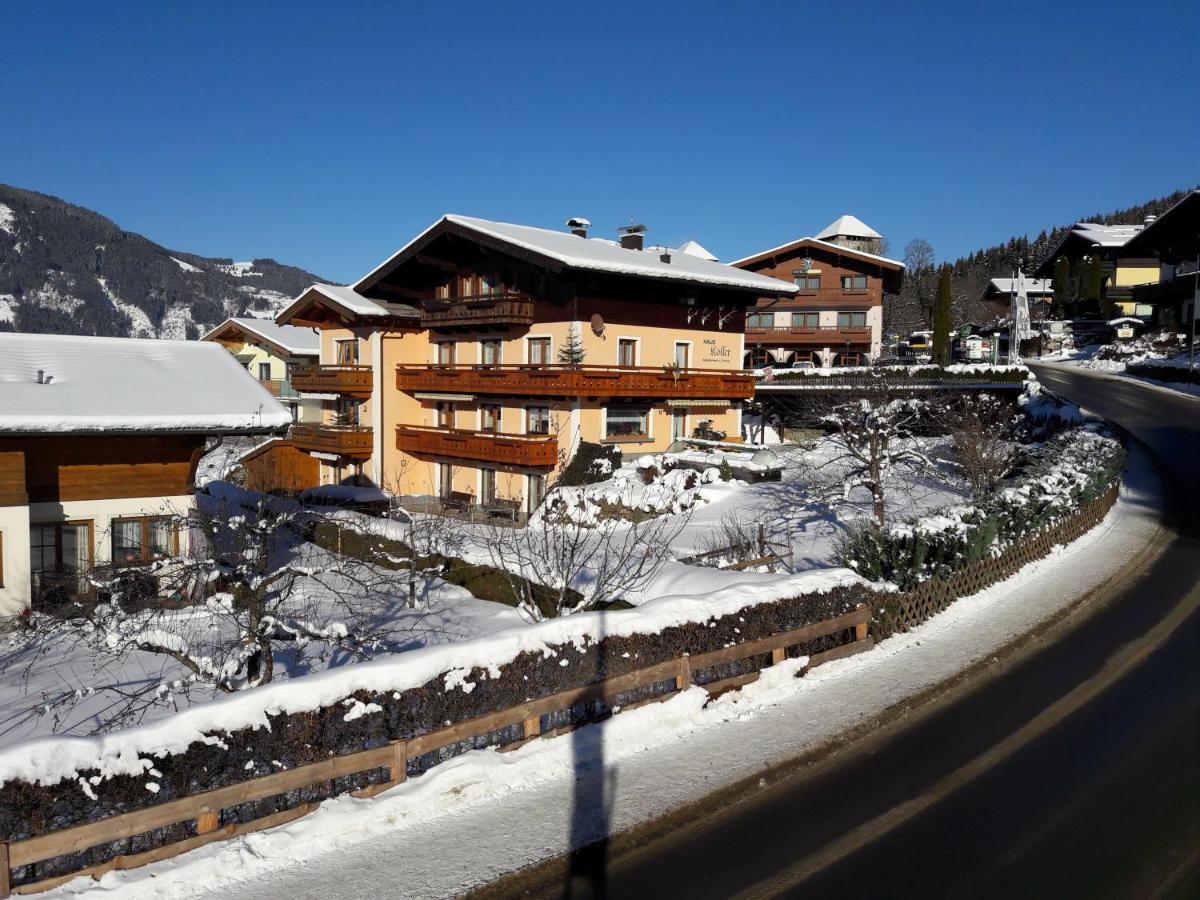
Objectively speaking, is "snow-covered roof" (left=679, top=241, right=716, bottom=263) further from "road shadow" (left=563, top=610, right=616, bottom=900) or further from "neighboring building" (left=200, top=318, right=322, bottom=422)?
"road shadow" (left=563, top=610, right=616, bottom=900)

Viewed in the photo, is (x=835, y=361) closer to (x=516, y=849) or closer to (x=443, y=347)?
(x=443, y=347)

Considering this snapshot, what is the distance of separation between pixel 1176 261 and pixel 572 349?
50.6 meters

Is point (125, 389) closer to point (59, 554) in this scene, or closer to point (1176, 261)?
point (59, 554)

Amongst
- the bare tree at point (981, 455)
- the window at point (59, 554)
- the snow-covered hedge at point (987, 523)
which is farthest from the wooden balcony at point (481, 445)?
the window at point (59, 554)

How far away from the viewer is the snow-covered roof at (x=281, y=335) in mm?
49656

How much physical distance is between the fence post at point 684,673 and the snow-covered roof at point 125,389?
32.0ft

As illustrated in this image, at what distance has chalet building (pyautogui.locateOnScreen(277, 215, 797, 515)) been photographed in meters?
30.9

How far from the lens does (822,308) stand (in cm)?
5328

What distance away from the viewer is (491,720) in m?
9.09

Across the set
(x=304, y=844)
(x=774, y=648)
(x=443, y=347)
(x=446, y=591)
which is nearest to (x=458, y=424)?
(x=443, y=347)

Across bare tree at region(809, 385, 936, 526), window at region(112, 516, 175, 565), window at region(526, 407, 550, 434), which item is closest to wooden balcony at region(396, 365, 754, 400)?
window at region(526, 407, 550, 434)

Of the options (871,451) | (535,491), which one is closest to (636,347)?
(535,491)

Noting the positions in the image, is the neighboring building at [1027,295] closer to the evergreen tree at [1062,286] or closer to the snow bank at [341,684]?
the evergreen tree at [1062,286]

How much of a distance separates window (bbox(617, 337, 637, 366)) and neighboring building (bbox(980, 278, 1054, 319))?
67511 mm
